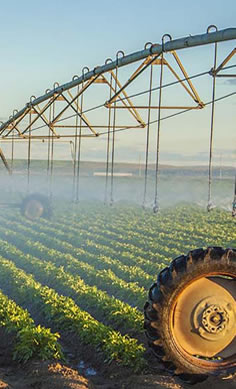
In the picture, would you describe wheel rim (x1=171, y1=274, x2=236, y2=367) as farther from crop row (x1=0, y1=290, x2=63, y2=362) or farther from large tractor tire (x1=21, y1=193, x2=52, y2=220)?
large tractor tire (x1=21, y1=193, x2=52, y2=220)

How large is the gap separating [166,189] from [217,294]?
65902 mm

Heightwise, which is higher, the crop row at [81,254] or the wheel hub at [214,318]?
the wheel hub at [214,318]

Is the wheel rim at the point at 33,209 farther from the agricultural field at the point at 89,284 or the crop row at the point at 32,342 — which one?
the crop row at the point at 32,342

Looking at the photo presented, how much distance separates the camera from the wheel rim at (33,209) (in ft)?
113

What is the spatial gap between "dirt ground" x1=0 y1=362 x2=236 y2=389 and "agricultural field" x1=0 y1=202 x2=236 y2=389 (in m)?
0.05

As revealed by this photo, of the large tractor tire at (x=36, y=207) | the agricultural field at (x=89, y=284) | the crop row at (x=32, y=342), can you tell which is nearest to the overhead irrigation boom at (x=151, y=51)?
the agricultural field at (x=89, y=284)

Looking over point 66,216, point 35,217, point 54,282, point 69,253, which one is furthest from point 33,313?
point 66,216

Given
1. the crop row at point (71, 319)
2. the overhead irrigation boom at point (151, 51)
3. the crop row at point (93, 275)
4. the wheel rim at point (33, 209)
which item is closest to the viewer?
the crop row at point (71, 319)

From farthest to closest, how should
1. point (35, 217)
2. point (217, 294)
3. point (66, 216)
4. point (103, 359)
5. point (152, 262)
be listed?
1. point (66, 216)
2. point (35, 217)
3. point (152, 262)
4. point (103, 359)
5. point (217, 294)

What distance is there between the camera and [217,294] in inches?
298

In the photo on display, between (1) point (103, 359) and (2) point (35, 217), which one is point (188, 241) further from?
(1) point (103, 359)

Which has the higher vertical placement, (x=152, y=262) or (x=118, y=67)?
(x=118, y=67)

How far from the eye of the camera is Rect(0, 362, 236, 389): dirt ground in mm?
8516

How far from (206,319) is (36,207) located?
2758cm
